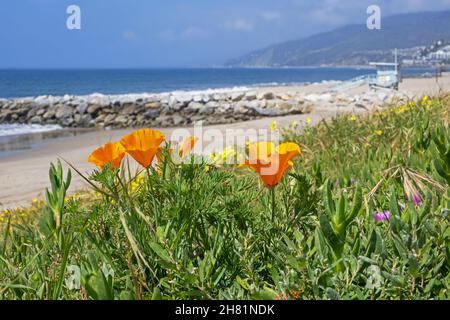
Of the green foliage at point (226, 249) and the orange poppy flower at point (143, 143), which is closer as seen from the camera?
the green foliage at point (226, 249)

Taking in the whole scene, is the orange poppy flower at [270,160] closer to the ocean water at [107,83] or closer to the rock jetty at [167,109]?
the rock jetty at [167,109]

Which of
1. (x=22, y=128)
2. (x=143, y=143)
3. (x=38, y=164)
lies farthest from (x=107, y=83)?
(x=143, y=143)

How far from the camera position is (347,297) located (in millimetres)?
1103

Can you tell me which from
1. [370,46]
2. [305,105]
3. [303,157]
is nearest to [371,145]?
[303,157]

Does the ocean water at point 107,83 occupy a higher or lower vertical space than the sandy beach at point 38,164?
higher

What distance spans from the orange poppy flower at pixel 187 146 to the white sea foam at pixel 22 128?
18690mm

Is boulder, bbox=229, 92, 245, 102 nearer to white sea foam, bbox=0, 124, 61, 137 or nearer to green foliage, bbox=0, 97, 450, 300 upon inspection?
white sea foam, bbox=0, 124, 61, 137

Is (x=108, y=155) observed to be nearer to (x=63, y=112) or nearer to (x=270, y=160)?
(x=270, y=160)

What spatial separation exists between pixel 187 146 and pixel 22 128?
20.6 metres

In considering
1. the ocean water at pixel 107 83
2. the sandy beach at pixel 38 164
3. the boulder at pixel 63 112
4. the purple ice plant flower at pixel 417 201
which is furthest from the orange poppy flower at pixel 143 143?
the boulder at pixel 63 112

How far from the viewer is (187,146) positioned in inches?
55.9

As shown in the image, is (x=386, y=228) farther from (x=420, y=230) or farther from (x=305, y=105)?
(x=305, y=105)

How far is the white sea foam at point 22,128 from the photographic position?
1947cm
